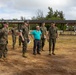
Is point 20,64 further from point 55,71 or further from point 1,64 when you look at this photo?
point 55,71

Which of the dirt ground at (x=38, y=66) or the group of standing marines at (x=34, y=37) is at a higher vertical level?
the group of standing marines at (x=34, y=37)

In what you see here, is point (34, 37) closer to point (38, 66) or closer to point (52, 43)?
point (52, 43)

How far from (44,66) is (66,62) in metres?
1.63

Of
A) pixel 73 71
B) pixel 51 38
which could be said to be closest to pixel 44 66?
pixel 73 71

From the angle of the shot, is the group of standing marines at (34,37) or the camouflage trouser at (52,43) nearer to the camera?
the group of standing marines at (34,37)

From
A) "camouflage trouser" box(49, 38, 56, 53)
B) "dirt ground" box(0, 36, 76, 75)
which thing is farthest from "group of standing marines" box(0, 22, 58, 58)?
"dirt ground" box(0, 36, 76, 75)

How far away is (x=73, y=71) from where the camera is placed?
11.5 meters

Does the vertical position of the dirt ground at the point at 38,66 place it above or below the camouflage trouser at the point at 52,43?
below

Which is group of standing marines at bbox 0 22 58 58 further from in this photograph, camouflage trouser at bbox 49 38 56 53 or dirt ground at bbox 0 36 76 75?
dirt ground at bbox 0 36 76 75

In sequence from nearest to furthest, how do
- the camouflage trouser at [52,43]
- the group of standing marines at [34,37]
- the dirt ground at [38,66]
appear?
the dirt ground at [38,66], the group of standing marines at [34,37], the camouflage trouser at [52,43]

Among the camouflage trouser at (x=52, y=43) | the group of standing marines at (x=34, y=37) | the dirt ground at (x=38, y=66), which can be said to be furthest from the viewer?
the camouflage trouser at (x=52, y=43)

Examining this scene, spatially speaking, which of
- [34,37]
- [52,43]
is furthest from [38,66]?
[52,43]

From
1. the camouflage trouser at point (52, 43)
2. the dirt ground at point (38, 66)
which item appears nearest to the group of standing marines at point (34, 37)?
the camouflage trouser at point (52, 43)

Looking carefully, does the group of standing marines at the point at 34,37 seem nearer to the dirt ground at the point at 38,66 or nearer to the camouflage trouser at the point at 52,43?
the camouflage trouser at the point at 52,43
